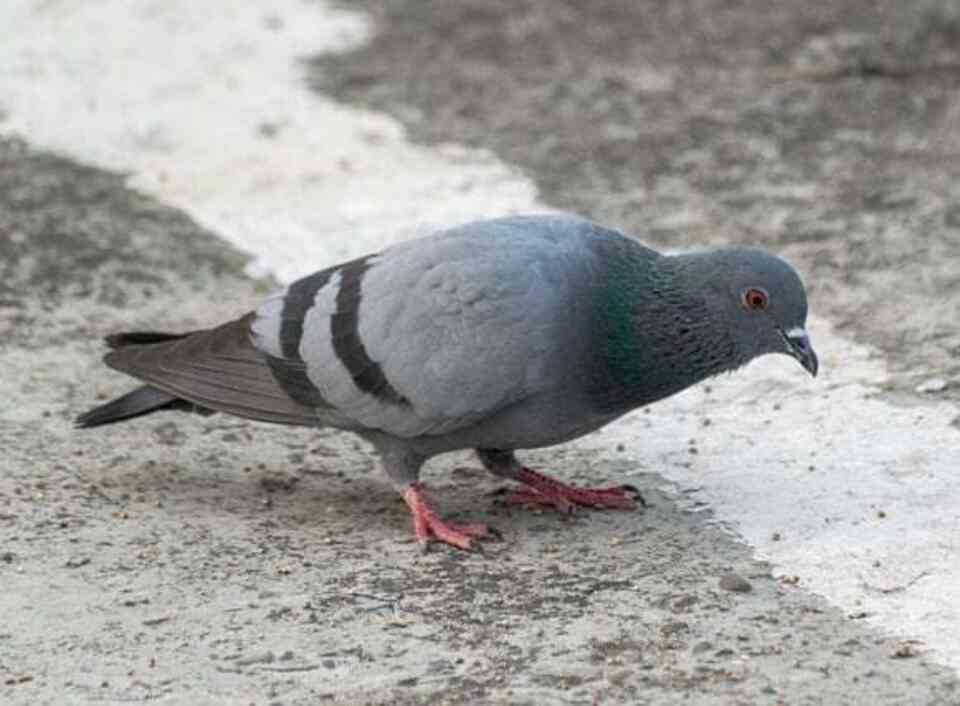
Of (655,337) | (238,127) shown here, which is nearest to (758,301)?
(655,337)

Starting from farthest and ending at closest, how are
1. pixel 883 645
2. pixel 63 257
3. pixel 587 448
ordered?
1. pixel 63 257
2. pixel 587 448
3. pixel 883 645

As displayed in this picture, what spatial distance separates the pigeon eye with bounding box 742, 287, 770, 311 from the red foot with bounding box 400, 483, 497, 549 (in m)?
0.96

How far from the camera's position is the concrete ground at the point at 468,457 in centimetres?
470

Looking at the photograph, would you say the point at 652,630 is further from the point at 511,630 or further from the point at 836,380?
the point at 836,380

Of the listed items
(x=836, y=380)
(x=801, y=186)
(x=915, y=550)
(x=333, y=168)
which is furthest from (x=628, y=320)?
(x=333, y=168)

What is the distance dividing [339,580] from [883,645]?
1.43m

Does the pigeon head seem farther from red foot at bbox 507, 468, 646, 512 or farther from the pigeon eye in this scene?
red foot at bbox 507, 468, 646, 512

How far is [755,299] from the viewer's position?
17.8 ft

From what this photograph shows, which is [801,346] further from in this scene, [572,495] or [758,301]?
[572,495]

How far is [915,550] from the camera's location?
5.21 meters

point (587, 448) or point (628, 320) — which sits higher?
point (628, 320)

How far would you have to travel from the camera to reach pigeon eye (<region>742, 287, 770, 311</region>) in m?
5.41

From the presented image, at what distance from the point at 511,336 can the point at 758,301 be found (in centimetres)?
70

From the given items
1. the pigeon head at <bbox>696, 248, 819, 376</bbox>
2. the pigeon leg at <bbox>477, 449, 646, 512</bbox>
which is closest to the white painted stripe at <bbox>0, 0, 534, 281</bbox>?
the pigeon leg at <bbox>477, 449, 646, 512</bbox>
